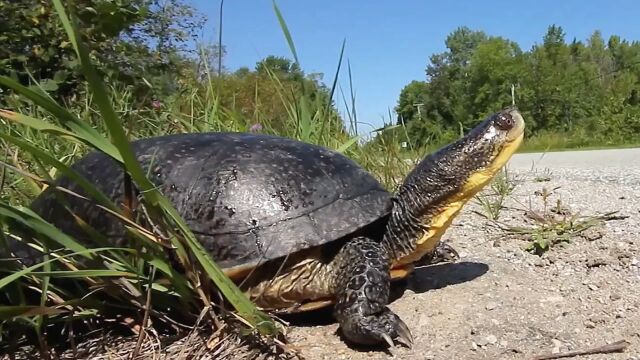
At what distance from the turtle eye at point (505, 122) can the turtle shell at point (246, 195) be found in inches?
17.6

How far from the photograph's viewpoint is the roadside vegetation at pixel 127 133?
154 centimetres

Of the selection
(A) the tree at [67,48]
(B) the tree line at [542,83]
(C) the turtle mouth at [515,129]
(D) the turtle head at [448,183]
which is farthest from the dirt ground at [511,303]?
(B) the tree line at [542,83]

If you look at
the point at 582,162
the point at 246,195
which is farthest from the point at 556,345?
the point at 582,162

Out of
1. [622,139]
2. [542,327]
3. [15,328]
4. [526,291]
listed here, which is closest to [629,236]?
[526,291]

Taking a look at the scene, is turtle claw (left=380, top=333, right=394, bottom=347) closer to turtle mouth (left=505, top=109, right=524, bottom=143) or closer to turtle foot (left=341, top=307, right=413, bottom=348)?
turtle foot (left=341, top=307, right=413, bottom=348)

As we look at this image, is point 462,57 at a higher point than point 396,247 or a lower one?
higher

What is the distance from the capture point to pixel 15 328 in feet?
5.90

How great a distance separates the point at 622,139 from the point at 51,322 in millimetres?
25634

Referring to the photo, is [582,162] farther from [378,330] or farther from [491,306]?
[378,330]

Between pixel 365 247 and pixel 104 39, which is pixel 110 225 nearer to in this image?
pixel 365 247

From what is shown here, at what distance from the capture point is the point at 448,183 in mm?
2119

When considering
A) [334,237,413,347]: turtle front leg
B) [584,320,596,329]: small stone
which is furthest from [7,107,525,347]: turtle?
[584,320,596,329]: small stone

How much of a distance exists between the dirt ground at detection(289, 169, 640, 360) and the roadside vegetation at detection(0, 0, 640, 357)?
1.03ft

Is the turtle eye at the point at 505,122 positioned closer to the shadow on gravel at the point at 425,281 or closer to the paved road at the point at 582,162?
the shadow on gravel at the point at 425,281
